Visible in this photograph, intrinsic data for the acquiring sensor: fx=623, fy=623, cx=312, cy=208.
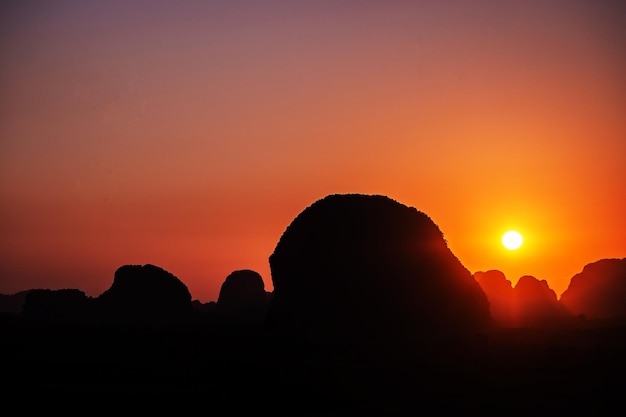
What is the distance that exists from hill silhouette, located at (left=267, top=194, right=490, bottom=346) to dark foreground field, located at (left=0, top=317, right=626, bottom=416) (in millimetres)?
3986

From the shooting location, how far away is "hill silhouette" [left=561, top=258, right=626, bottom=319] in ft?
215

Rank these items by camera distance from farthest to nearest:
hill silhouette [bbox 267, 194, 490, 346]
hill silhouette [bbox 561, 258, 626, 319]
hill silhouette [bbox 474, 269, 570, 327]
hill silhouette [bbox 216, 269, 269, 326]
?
hill silhouette [bbox 216, 269, 269, 326], hill silhouette [bbox 474, 269, 570, 327], hill silhouette [bbox 561, 258, 626, 319], hill silhouette [bbox 267, 194, 490, 346]

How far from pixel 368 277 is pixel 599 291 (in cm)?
5295

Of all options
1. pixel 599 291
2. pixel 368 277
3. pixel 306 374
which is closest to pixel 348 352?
pixel 306 374

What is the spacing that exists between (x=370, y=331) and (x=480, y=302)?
260 inches

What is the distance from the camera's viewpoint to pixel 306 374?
16.8 m

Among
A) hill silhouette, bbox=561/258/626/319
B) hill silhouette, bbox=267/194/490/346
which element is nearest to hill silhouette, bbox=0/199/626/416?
hill silhouette, bbox=267/194/490/346

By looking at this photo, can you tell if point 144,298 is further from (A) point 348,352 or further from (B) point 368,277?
(A) point 348,352

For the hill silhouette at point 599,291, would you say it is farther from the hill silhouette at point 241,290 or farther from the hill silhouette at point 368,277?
the hill silhouette at point 368,277

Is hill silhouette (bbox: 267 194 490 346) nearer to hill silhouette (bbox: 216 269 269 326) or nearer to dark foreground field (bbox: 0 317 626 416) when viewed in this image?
dark foreground field (bbox: 0 317 626 416)

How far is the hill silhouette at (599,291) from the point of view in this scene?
65625 millimetres

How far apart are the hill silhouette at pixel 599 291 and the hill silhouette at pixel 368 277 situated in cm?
4173

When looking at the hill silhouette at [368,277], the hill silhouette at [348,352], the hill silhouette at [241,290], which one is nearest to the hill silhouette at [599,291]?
the hill silhouette at [348,352]

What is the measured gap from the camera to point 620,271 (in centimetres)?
6862
